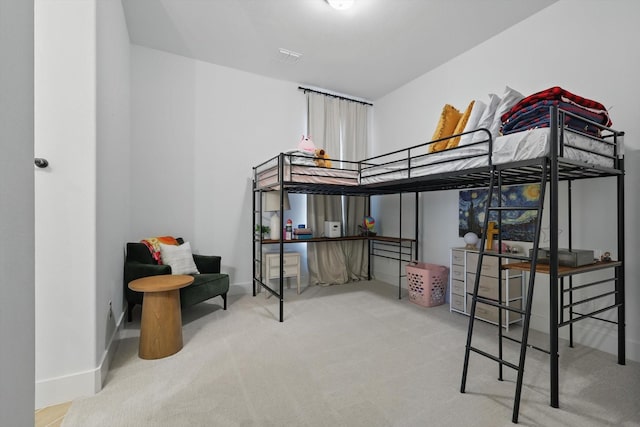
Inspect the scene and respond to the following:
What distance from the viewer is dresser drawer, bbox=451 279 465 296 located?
3206 millimetres

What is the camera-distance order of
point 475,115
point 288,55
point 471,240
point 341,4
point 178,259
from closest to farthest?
1. point 475,115
2. point 341,4
3. point 178,259
4. point 471,240
5. point 288,55

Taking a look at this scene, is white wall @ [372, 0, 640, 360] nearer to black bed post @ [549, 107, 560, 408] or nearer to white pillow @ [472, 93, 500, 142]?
white pillow @ [472, 93, 500, 142]

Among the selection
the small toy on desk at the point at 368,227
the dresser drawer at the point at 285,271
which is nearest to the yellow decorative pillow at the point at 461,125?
the small toy on desk at the point at 368,227

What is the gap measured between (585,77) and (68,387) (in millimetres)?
4467

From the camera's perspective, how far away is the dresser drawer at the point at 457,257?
3201mm

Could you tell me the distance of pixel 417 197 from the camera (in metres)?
3.93

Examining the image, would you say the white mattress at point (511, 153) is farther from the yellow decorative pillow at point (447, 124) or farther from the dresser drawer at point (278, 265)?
the dresser drawer at point (278, 265)

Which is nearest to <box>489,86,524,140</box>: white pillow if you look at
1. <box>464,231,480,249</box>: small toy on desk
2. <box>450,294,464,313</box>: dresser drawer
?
<box>464,231,480,249</box>: small toy on desk

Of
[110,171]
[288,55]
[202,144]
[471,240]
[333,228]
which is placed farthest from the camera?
[333,228]

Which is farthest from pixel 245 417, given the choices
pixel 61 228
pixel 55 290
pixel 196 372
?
pixel 61 228

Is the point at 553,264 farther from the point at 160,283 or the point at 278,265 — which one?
the point at 278,265

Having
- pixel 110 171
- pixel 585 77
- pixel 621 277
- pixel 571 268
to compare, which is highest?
pixel 585 77

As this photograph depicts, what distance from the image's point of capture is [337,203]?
4.60m

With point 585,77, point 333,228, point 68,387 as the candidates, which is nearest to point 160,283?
point 68,387
